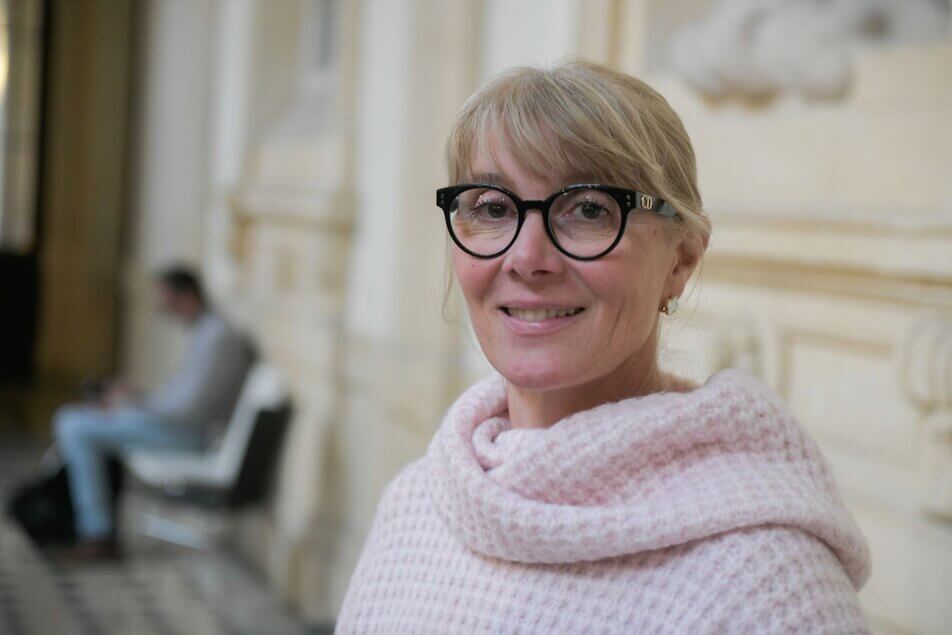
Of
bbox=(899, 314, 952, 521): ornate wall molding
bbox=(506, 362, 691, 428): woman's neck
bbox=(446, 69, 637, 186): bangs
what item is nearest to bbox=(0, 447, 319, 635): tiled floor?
bbox=(899, 314, 952, 521): ornate wall molding

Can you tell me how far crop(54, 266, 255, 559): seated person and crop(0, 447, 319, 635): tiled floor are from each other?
274 millimetres

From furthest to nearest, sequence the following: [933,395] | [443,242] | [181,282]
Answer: [181,282], [443,242], [933,395]

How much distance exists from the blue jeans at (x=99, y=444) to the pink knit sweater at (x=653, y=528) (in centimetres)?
566

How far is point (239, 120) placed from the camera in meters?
7.87

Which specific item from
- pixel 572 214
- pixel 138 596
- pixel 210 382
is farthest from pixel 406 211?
pixel 572 214

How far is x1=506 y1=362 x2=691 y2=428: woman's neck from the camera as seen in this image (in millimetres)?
1539

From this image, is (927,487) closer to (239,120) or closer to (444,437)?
(444,437)

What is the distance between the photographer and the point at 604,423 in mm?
1447

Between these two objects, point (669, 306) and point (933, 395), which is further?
point (933, 395)

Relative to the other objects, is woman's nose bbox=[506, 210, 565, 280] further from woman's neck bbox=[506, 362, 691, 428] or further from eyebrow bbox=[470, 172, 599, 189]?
woman's neck bbox=[506, 362, 691, 428]

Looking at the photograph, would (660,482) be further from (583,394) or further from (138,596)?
(138,596)

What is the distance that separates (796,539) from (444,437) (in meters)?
0.50

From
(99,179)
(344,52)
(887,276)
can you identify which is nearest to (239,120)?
(344,52)

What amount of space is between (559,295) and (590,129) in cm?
20
